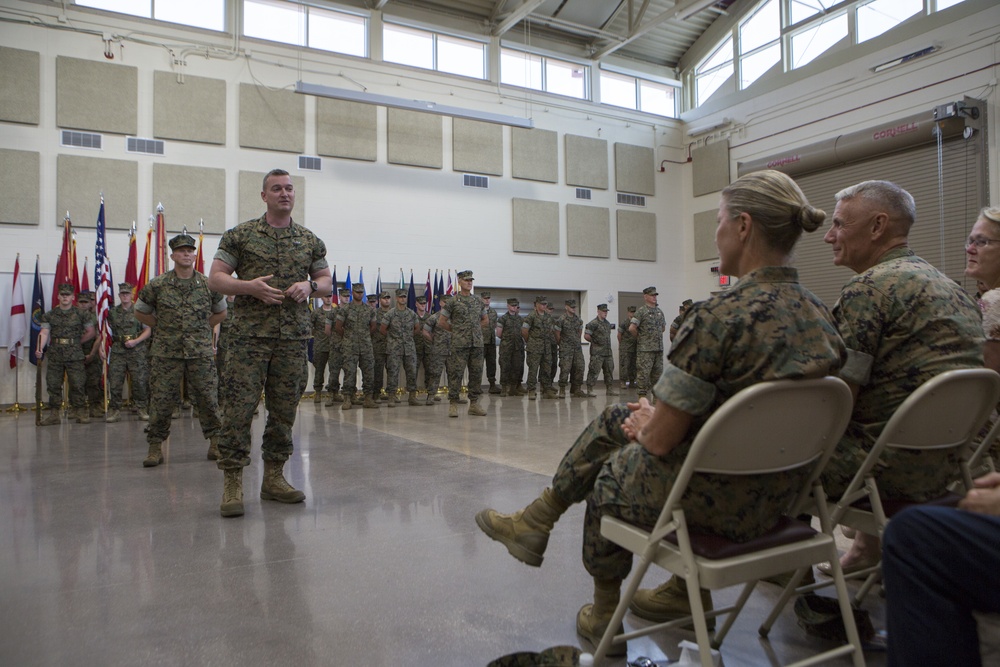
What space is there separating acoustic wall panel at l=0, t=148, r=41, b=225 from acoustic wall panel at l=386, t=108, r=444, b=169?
5292 mm

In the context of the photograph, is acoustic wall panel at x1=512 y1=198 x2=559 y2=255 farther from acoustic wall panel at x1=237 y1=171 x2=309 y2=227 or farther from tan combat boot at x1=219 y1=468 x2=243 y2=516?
tan combat boot at x1=219 y1=468 x2=243 y2=516

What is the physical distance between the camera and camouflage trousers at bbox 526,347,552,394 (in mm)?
11477

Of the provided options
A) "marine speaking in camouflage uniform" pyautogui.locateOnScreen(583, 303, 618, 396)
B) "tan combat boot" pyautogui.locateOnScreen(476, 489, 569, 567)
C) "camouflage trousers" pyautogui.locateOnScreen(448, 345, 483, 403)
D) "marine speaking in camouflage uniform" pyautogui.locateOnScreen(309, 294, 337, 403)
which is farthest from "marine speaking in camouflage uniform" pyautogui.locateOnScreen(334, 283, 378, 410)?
"tan combat boot" pyautogui.locateOnScreen(476, 489, 569, 567)

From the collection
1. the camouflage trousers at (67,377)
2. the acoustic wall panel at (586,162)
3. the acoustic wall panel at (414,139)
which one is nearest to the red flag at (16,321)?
the camouflage trousers at (67,377)

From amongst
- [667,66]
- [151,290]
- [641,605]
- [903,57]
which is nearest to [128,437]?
[151,290]

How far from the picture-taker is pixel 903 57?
1050cm

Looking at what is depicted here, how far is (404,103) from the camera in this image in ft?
36.2

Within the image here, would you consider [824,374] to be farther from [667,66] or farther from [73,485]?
[667,66]

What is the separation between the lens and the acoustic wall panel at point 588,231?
13.5 m

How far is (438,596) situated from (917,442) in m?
1.43

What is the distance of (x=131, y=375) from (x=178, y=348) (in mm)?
4332

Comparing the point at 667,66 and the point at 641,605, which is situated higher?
the point at 667,66

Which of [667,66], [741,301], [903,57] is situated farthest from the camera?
[667,66]

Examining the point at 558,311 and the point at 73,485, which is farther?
the point at 558,311
